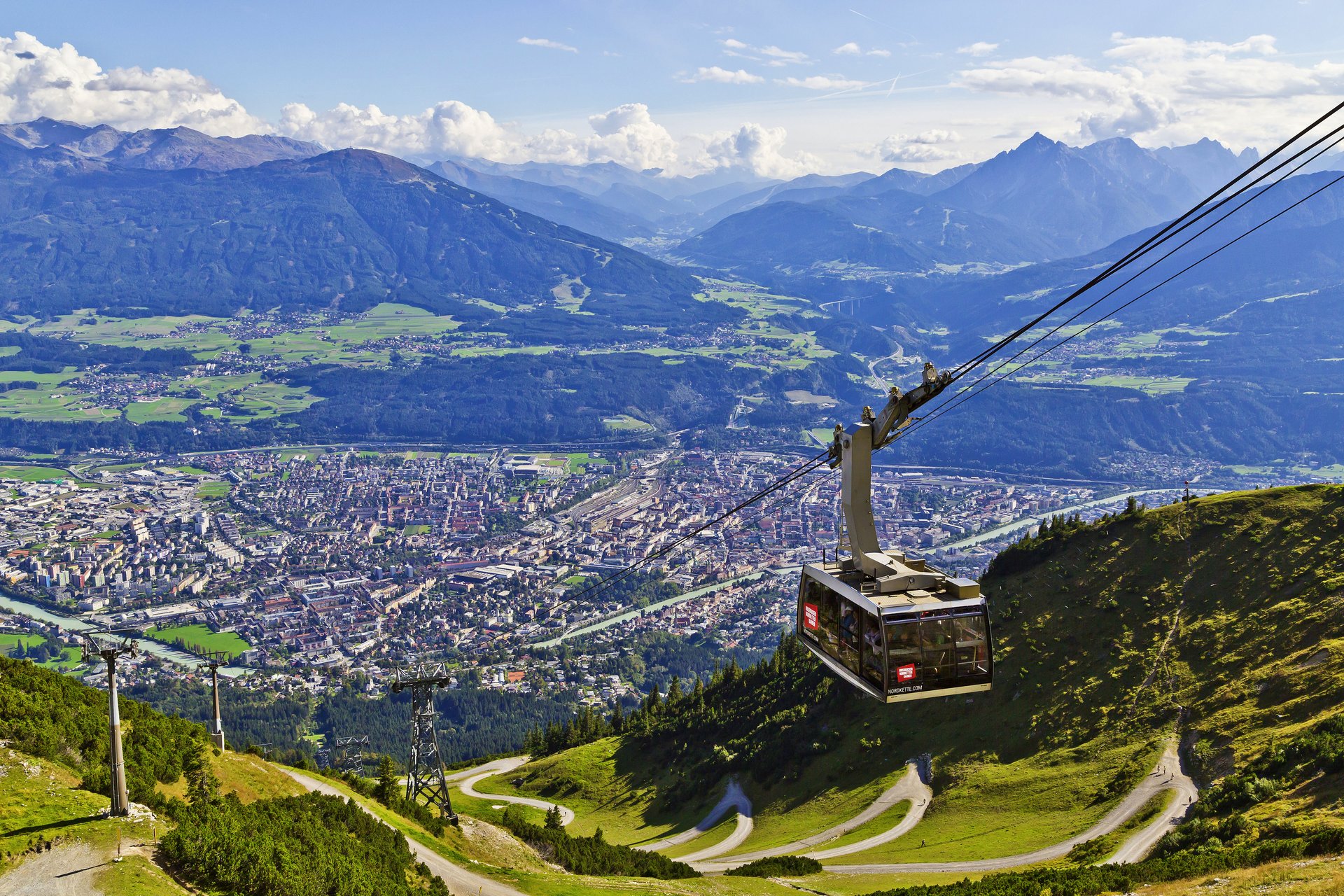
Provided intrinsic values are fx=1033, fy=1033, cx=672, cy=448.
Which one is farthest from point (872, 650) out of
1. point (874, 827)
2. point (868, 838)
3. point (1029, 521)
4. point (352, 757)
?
point (1029, 521)

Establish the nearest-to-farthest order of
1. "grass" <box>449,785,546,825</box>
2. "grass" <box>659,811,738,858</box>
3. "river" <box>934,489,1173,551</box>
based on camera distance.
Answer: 1. "grass" <box>659,811,738,858</box>
2. "grass" <box>449,785,546,825</box>
3. "river" <box>934,489,1173,551</box>

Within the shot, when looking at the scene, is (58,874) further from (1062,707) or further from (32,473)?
(32,473)

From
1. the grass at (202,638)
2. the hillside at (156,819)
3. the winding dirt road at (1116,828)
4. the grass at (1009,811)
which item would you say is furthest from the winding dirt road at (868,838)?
the grass at (202,638)

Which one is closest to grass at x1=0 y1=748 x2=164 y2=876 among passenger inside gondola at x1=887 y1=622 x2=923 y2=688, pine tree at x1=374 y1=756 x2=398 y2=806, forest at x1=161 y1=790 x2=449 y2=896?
forest at x1=161 y1=790 x2=449 y2=896

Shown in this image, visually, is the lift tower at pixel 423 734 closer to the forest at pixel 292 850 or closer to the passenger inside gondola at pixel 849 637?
the forest at pixel 292 850

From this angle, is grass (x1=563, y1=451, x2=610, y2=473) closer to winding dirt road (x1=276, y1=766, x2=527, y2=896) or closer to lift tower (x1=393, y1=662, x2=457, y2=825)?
lift tower (x1=393, y1=662, x2=457, y2=825)

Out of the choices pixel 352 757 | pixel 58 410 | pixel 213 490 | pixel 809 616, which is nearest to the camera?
pixel 809 616
